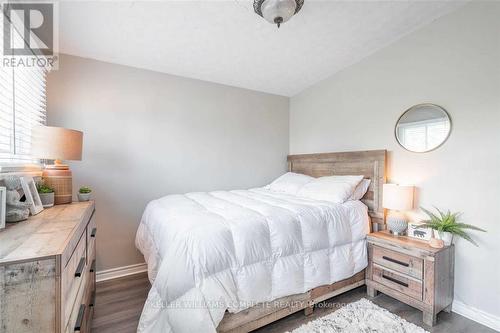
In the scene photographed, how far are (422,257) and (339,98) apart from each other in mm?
2090

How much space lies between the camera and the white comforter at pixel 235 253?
1.40 m

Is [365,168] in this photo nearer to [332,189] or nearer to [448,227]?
[332,189]

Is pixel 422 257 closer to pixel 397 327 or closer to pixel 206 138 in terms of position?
pixel 397 327

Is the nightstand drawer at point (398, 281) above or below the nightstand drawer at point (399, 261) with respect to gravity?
below

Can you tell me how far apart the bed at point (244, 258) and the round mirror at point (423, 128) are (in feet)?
0.88

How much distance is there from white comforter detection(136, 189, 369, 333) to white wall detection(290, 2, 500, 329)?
0.75 metres

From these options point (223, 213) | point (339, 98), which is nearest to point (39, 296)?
point (223, 213)

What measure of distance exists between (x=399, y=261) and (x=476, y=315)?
674 mm

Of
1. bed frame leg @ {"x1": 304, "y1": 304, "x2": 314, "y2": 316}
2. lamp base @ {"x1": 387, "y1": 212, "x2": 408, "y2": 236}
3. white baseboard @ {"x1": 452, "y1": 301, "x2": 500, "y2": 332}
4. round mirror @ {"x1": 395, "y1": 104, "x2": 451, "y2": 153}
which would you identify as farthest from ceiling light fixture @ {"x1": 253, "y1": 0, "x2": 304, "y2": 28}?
white baseboard @ {"x1": 452, "y1": 301, "x2": 500, "y2": 332}

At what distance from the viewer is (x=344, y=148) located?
304 centimetres

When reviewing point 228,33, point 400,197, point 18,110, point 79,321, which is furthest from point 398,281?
point 18,110

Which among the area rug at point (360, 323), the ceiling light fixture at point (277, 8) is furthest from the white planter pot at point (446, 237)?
the ceiling light fixture at point (277, 8)

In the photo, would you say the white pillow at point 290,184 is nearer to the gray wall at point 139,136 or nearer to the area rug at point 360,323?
the gray wall at point 139,136

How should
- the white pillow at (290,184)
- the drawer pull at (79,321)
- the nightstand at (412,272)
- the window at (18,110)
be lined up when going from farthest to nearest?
the white pillow at (290,184) → the nightstand at (412,272) → the window at (18,110) → the drawer pull at (79,321)
